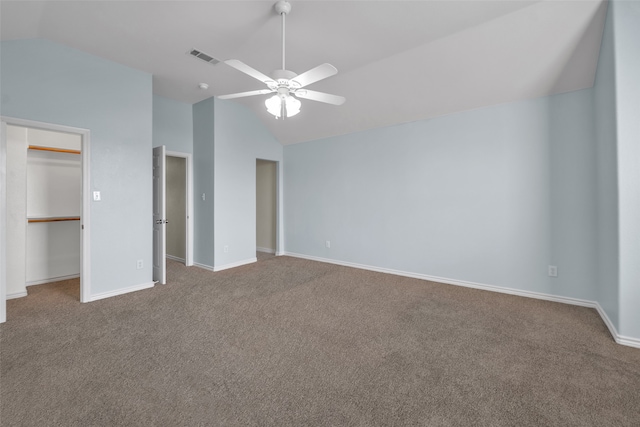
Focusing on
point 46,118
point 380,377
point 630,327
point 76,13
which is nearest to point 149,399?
point 380,377

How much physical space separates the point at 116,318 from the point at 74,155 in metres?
2.88

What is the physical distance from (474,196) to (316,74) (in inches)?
114

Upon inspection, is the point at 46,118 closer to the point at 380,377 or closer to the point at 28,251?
the point at 28,251

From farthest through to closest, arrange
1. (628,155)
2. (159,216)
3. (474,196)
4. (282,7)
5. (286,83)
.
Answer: (159,216), (474,196), (282,7), (628,155), (286,83)

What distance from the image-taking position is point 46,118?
2.99 metres

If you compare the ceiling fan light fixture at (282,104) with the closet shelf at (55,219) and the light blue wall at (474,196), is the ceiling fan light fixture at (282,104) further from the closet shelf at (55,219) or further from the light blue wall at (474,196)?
the closet shelf at (55,219)

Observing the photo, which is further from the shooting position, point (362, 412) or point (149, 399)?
point (149, 399)

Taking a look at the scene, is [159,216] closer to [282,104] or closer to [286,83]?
[282,104]

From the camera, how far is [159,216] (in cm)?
407

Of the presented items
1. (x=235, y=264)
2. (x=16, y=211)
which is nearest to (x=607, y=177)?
(x=235, y=264)

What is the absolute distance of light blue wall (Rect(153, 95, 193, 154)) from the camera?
→ 4660 millimetres

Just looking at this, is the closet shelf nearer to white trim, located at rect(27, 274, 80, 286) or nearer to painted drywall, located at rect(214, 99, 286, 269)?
white trim, located at rect(27, 274, 80, 286)

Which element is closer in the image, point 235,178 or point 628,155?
A: point 628,155

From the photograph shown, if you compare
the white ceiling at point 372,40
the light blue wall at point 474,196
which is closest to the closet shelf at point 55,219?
the white ceiling at point 372,40
